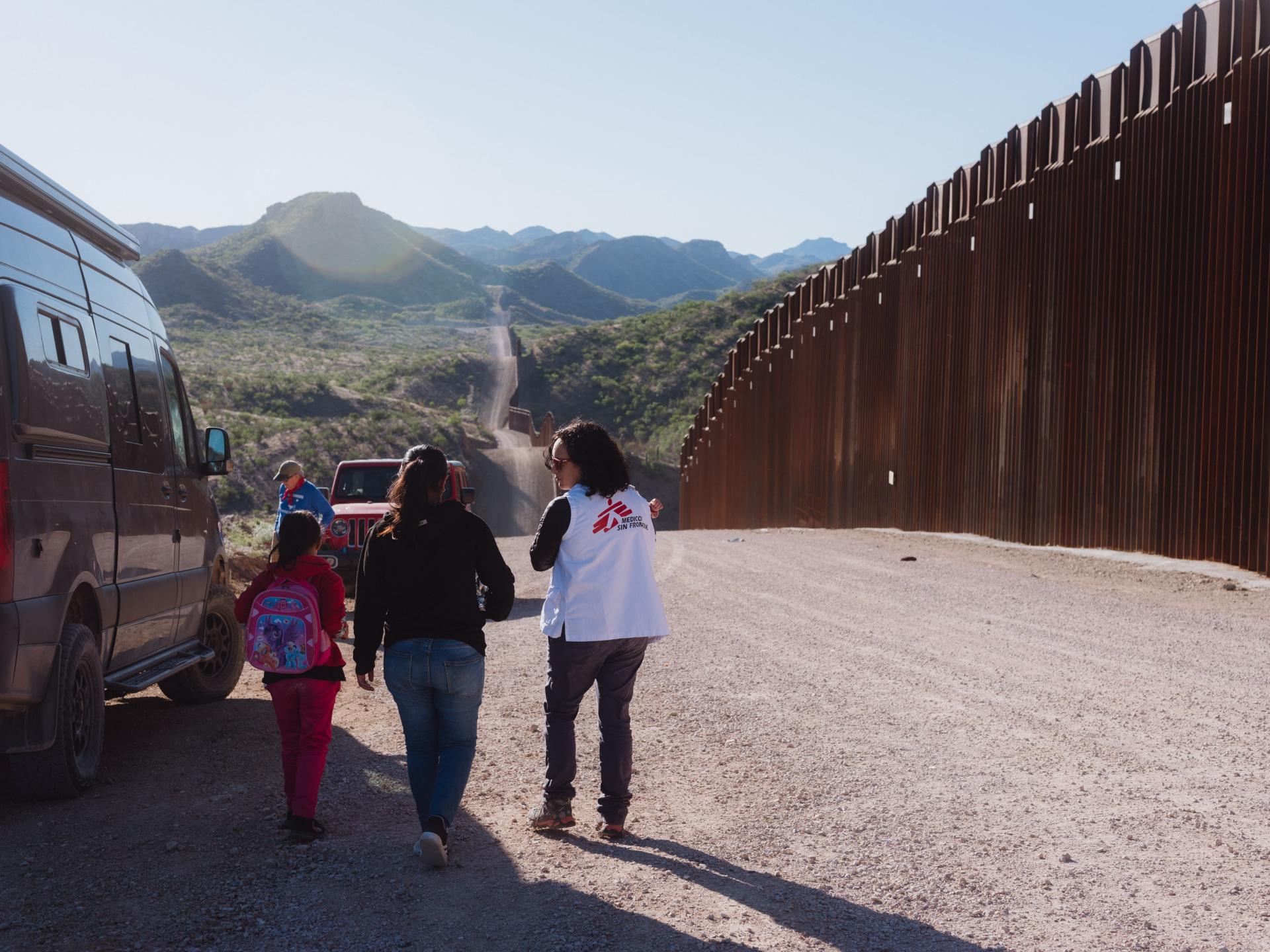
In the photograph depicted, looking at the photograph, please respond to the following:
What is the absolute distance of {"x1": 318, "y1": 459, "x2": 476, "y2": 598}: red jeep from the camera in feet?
46.8

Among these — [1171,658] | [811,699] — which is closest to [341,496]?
[811,699]

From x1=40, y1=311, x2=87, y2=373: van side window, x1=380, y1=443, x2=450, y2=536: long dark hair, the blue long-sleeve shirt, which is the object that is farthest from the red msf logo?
the blue long-sleeve shirt

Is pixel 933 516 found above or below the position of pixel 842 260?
below

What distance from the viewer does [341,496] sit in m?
16.3

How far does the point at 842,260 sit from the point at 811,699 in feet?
76.4

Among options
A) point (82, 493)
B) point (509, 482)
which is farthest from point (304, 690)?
point (509, 482)

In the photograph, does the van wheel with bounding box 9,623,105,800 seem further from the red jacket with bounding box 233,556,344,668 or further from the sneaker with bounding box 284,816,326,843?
the sneaker with bounding box 284,816,326,843

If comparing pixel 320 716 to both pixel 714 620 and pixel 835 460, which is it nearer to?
pixel 714 620

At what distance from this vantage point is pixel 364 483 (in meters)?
16.4

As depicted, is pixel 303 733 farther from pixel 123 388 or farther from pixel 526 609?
pixel 526 609

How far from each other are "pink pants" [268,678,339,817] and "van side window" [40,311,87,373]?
224 centimetres

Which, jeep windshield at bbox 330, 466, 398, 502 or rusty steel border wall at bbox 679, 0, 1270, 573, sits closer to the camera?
rusty steel border wall at bbox 679, 0, 1270, 573

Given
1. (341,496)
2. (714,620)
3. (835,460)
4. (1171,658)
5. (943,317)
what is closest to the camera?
(1171,658)

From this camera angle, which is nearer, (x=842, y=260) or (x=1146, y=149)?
(x=1146, y=149)
